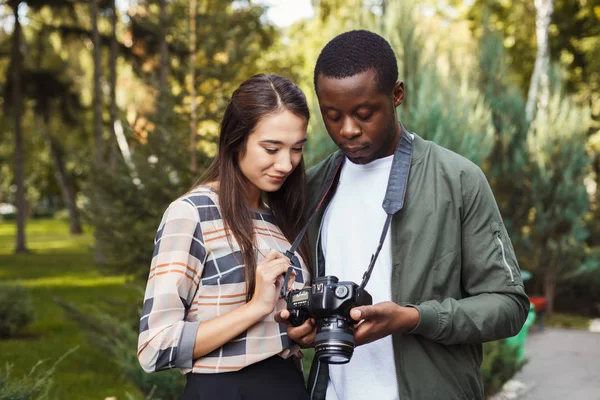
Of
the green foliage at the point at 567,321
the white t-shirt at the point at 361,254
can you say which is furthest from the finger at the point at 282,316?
the green foliage at the point at 567,321

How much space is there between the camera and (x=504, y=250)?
2213 mm

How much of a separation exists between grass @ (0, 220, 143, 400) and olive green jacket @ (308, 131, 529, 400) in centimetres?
414

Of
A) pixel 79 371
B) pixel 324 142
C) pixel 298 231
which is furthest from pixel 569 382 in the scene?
pixel 298 231

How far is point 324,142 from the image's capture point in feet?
21.6

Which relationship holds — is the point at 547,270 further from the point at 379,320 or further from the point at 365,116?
the point at 379,320

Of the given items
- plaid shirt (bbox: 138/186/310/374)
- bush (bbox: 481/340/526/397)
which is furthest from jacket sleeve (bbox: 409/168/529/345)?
bush (bbox: 481/340/526/397)

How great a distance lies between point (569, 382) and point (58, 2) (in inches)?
770

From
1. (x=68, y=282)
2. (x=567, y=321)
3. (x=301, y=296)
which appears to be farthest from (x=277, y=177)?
(x=68, y=282)

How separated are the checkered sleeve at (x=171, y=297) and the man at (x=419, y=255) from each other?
12.7 inches

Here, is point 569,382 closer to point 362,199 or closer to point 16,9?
point 362,199

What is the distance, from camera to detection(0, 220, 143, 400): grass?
759cm

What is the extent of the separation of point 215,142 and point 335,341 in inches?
195

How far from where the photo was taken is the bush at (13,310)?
408 inches

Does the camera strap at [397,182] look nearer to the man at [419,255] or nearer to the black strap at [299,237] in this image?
the man at [419,255]
